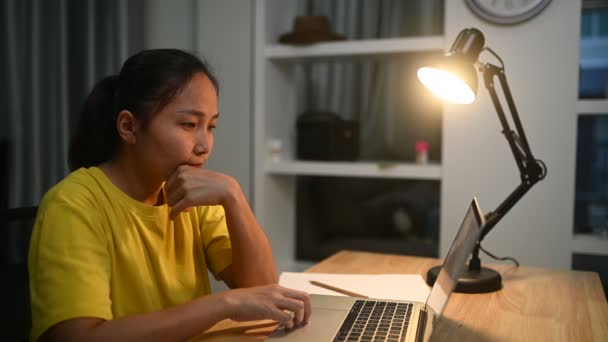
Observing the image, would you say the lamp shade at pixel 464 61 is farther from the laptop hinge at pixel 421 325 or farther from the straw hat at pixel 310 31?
the straw hat at pixel 310 31

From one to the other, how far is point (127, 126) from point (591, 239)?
5.00 feet

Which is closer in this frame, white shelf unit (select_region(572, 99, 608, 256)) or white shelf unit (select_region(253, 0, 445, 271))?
white shelf unit (select_region(572, 99, 608, 256))

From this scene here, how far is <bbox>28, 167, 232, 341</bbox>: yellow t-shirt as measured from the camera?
2.58 ft

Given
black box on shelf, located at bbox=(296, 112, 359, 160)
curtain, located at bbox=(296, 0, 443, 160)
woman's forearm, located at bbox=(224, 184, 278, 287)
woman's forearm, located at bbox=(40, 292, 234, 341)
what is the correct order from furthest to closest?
curtain, located at bbox=(296, 0, 443, 160) < black box on shelf, located at bbox=(296, 112, 359, 160) < woman's forearm, located at bbox=(224, 184, 278, 287) < woman's forearm, located at bbox=(40, 292, 234, 341)

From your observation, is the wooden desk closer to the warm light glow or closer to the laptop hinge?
the laptop hinge

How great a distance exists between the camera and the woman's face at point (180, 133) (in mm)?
993

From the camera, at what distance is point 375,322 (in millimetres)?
841

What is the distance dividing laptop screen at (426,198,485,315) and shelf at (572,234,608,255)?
105 centimetres

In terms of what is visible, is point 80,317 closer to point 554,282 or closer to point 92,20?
point 554,282

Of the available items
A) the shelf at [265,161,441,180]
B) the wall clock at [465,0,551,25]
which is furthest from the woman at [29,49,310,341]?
the wall clock at [465,0,551,25]

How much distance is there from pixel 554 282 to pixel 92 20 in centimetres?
193

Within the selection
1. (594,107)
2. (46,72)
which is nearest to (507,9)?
(594,107)

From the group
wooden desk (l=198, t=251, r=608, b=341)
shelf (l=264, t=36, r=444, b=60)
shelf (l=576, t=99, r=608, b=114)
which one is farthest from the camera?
shelf (l=264, t=36, r=444, b=60)

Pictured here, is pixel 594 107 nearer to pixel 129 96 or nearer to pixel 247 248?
pixel 247 248
